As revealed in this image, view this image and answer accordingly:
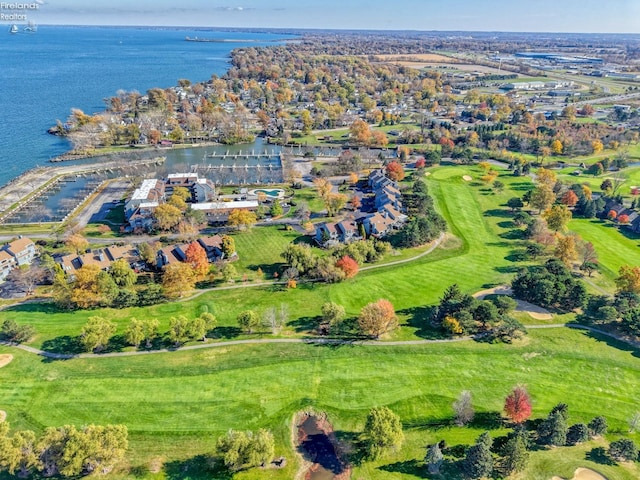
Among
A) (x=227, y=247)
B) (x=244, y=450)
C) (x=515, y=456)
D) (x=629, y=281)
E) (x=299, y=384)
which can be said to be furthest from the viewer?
(x=227, y=247)

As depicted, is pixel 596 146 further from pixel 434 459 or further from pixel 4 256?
pixel 4 256

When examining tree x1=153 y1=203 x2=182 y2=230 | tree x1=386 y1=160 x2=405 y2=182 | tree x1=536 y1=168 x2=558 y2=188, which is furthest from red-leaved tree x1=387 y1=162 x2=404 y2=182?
tree x1=153 y1=203 x2=182 y2=230

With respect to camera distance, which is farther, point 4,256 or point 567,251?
point 567,251

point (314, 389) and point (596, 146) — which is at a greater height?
point (596, 146)

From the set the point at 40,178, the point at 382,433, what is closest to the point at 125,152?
the point at 40,178

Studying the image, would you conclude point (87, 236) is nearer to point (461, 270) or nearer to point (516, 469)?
point (461, 270)

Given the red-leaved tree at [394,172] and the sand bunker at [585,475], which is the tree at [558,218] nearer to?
the red-leaved tree at [394,172]

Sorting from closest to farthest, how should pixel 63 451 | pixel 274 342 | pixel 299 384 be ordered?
pixel 63 451, pixel 299 384, pixel 274 342
